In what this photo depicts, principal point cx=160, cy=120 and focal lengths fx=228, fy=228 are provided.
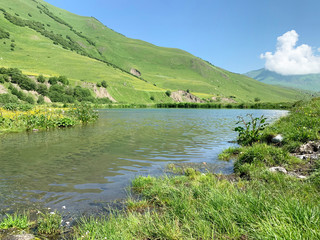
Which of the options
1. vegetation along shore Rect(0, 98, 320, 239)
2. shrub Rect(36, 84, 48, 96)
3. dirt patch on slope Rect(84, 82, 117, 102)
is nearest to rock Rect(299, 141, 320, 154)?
vegetation along shore Rect(0, 98, 320, 239)

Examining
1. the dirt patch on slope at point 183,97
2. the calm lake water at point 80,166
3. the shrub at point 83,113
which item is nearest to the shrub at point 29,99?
the shrub at point 83,113

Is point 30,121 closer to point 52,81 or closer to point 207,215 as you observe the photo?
point 207,215

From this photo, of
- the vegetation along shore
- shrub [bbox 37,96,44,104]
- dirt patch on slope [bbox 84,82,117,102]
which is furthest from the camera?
dirt patch on slope [bbox 84,82,117,102]

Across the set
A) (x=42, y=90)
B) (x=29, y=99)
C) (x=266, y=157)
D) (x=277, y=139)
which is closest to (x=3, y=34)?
(x=42, y=90)

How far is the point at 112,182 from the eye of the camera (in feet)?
32.0

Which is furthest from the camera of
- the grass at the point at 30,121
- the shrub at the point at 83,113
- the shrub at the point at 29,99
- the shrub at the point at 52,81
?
the shrub at the point at 52,81

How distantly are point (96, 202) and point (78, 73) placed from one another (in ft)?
520

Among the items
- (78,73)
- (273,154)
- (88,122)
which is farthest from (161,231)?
(78,73)

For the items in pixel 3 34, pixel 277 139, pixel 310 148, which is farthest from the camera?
pixel 3 34

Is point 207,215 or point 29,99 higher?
point 29,99

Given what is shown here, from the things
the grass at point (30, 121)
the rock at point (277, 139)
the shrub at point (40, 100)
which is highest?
the shrub at point (40, 100)

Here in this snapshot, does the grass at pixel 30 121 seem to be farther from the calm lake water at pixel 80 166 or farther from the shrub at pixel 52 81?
the shrub at pixel 52 81

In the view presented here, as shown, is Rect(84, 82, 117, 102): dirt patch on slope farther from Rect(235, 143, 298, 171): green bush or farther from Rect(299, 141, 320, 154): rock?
Rect(299, 141, 320, 154): rock

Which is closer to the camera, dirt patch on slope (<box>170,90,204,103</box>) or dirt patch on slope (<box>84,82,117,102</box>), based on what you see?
dirt patch on slope (<box>84,82,117,102</box>)
